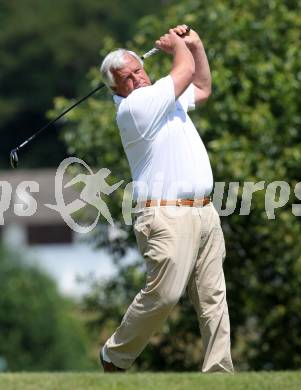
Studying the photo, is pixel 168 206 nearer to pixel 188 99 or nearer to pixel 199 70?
pixel 188 99

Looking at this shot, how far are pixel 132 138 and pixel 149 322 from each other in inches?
44.5

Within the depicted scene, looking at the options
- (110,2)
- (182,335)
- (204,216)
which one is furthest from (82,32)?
(204,216)

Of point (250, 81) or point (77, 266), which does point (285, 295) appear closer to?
point (250, 81)

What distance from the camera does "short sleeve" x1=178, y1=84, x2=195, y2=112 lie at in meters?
8.54

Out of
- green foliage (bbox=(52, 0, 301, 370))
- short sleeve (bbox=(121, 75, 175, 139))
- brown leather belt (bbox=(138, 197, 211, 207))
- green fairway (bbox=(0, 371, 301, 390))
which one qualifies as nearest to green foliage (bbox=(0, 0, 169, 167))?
green foliage (bbox=(52, 0, 301, 370))

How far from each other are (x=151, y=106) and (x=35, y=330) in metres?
13.8

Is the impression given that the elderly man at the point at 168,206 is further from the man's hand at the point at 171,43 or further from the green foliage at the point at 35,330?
the green foliage at the point at 35,330

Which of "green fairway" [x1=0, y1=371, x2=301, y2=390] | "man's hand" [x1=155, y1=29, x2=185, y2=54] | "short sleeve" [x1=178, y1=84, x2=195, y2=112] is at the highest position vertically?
"man's hand" [x1=155, y1=29, x2=185, y2=54]

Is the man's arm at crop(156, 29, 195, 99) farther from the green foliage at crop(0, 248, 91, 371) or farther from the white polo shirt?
the green foliage at crop(0, 248, 91, 371)

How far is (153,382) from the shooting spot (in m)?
7.80

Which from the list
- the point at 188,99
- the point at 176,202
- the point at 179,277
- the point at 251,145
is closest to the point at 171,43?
the point at 188,99

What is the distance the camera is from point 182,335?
14375mm

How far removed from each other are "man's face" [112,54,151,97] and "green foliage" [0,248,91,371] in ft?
42.7

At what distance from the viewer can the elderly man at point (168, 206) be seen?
8188 mm
